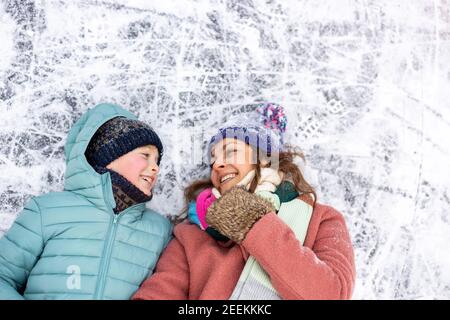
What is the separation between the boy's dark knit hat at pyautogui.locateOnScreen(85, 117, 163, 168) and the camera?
1.74 meters

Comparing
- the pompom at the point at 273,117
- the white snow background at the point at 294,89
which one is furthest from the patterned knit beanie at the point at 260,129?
the white snow background at the point at 294,89

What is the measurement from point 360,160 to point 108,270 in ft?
3.51

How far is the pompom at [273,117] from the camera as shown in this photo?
6.15 feet

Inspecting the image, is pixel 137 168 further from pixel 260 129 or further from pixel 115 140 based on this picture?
pixel 260 129

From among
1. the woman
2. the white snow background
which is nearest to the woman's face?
the woman

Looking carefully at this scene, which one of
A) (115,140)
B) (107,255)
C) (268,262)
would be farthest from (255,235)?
(115,140)

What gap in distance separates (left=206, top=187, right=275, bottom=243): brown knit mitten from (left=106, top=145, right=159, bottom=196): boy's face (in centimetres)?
29

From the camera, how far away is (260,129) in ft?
5.90

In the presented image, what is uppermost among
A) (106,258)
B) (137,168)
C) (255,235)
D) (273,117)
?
(273,117)

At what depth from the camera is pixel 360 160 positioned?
209 centimetres

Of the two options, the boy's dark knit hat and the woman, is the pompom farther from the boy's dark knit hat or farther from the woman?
the boy's dark knit hat

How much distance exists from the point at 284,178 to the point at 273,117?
0.74 feet

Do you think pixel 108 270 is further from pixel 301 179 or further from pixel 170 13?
pixel 170 13

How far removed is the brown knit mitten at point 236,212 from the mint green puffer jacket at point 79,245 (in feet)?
0.93
